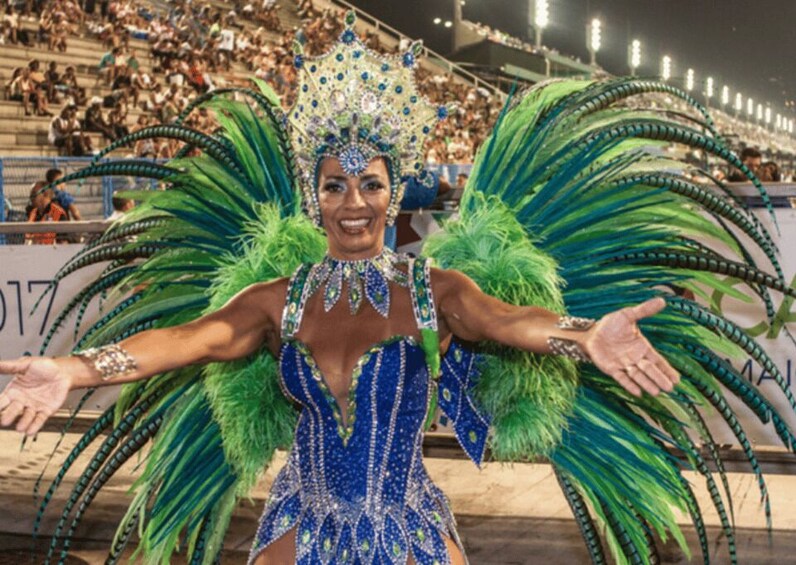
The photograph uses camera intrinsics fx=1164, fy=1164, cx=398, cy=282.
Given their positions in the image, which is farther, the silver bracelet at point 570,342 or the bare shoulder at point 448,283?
the bare shoulder at point 448,283

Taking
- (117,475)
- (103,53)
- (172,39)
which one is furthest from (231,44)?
(117,475)

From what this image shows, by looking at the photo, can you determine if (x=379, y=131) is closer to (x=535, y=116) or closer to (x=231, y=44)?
(x=535, y=116)

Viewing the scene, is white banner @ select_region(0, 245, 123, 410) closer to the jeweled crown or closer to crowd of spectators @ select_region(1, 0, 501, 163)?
the jeweled crown

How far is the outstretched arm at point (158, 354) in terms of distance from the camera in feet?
7.39

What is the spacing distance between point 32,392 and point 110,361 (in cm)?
24

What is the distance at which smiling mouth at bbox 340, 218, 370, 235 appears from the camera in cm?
280

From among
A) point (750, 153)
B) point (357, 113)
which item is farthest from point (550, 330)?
point (750, 153)

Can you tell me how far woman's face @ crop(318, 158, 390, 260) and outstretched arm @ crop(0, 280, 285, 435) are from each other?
0.22 m

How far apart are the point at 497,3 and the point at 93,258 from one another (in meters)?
62.2

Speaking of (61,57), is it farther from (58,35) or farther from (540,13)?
(540,13)

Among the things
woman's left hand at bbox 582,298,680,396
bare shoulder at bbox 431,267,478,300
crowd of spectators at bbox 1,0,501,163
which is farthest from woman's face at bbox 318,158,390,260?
crowd of spectators at bbox 1,0,501,163

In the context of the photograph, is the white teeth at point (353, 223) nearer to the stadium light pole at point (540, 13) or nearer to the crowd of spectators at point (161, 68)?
the crowd of spectators at point (161, 68)

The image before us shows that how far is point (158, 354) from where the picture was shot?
2617 millimetres

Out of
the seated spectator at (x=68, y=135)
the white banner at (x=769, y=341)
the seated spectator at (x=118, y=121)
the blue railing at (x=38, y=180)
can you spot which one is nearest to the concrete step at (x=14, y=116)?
the seated spectator at (x=118, y=121)
